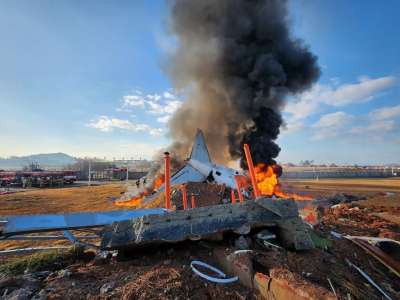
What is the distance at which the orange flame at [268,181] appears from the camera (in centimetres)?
1648

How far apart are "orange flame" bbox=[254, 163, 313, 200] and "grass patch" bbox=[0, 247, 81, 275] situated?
1303cm

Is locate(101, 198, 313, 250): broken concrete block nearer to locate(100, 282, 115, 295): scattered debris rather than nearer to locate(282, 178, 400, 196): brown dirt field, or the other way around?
locate(100, 282, 115, 295): scattered debris

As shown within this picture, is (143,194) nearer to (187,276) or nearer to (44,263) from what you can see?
(44,263)

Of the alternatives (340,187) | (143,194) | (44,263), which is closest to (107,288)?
(44,263)

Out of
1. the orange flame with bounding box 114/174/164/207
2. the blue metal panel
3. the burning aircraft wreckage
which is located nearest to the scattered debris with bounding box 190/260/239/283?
the burning aircraft wreckage

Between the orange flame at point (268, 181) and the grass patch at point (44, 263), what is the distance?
42.8ft

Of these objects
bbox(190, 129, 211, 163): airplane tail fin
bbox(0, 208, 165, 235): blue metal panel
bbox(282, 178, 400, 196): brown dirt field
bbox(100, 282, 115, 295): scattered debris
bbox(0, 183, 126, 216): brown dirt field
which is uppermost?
bbox(190, 129, 211, 163): airplane tail fin

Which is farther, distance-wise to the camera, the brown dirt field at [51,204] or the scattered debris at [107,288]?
the brown dirt field at [51,204]

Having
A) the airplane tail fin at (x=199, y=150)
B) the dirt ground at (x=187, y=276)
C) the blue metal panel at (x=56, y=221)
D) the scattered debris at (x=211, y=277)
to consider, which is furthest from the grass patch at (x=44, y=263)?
the airplane tail fin at (x=199, y=150)

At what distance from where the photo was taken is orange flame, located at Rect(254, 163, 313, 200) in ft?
54.1

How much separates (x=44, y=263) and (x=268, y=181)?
600 inches

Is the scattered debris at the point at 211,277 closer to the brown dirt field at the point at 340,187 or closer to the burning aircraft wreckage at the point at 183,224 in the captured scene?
the burning aircraft wreckage at the point at 183,224

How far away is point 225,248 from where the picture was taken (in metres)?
3.95

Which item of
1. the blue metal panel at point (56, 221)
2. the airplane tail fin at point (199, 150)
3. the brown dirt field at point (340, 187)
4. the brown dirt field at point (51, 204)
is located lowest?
the brown dirt field at point (340, 187)
